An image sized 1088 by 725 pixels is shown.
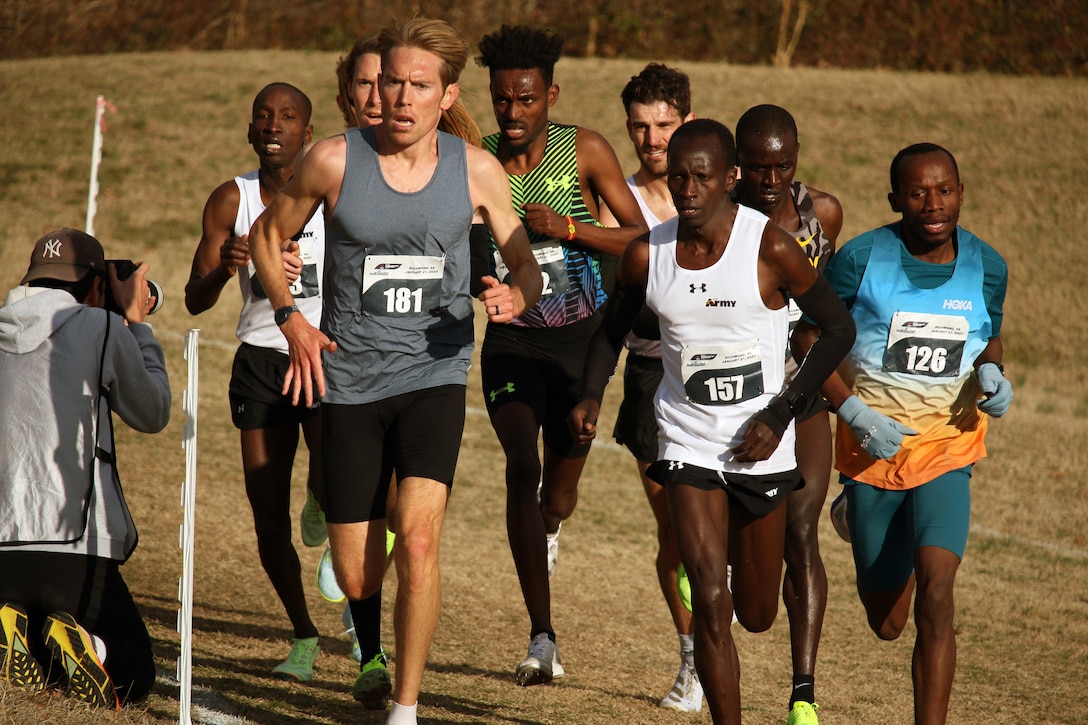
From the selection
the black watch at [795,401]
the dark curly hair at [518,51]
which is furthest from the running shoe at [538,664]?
the dark curly hair at [518,51]

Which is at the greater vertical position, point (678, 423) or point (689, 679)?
point (678, 423)

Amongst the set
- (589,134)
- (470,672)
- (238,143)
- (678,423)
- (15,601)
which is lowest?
(470,672)

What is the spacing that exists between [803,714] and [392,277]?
7.11ft

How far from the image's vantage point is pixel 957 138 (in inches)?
906

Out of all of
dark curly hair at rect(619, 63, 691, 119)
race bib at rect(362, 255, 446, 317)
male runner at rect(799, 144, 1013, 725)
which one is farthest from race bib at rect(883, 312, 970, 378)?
dark curly hair at rect(619, 63, 691, 119)

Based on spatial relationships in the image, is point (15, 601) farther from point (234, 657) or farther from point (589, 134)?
point (589, 134)

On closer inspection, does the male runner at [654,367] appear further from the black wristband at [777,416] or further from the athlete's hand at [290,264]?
the athlete's hand at [290,264]

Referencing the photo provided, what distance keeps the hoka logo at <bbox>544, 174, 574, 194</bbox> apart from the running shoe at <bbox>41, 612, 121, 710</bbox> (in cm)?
266

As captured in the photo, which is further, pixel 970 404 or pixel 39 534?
pixel 970 404

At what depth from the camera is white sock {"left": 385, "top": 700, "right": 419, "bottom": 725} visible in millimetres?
4316

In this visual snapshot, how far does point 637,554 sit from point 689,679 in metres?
3.21

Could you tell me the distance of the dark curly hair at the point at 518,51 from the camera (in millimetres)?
5711

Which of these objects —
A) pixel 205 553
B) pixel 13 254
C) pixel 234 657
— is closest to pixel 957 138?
pixel 13 254

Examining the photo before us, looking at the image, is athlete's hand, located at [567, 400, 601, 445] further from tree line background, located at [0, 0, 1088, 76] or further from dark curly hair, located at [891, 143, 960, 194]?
tree line background, located at [0, 0, 1088, 76]
